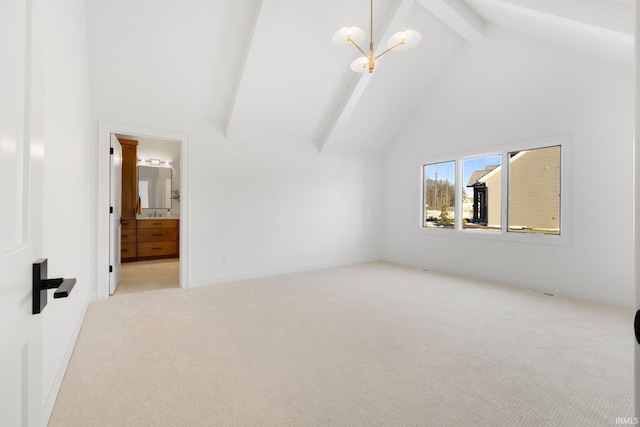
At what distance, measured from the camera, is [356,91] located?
4.49m

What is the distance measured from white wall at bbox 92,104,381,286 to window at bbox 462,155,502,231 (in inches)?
70.7

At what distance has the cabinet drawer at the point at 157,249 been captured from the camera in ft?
20.3

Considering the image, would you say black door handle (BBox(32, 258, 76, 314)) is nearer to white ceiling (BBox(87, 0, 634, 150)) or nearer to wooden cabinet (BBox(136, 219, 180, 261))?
white ceiling (BBox(87, 0, 634, 150))

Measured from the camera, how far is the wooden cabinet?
20.2ft

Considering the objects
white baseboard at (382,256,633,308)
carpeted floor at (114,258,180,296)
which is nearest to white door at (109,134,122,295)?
carpeted floor at (114,258,180,296)

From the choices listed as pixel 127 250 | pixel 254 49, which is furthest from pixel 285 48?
pixel 127 250

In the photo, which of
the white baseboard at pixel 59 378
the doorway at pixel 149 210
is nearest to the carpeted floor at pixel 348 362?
the white baseboard at pixel 59 378

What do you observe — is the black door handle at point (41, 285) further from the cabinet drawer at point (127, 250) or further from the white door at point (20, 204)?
the cabinet drawer at point (127, 250)

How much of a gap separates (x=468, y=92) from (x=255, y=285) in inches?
176

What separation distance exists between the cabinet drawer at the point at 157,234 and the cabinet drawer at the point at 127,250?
188 millimetres

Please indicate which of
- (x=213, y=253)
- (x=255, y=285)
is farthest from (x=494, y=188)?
(x=213, y=253)

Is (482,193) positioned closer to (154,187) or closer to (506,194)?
(506,194)

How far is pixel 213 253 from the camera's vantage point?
4.39 meters

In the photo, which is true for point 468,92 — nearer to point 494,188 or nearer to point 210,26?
point 494,188
